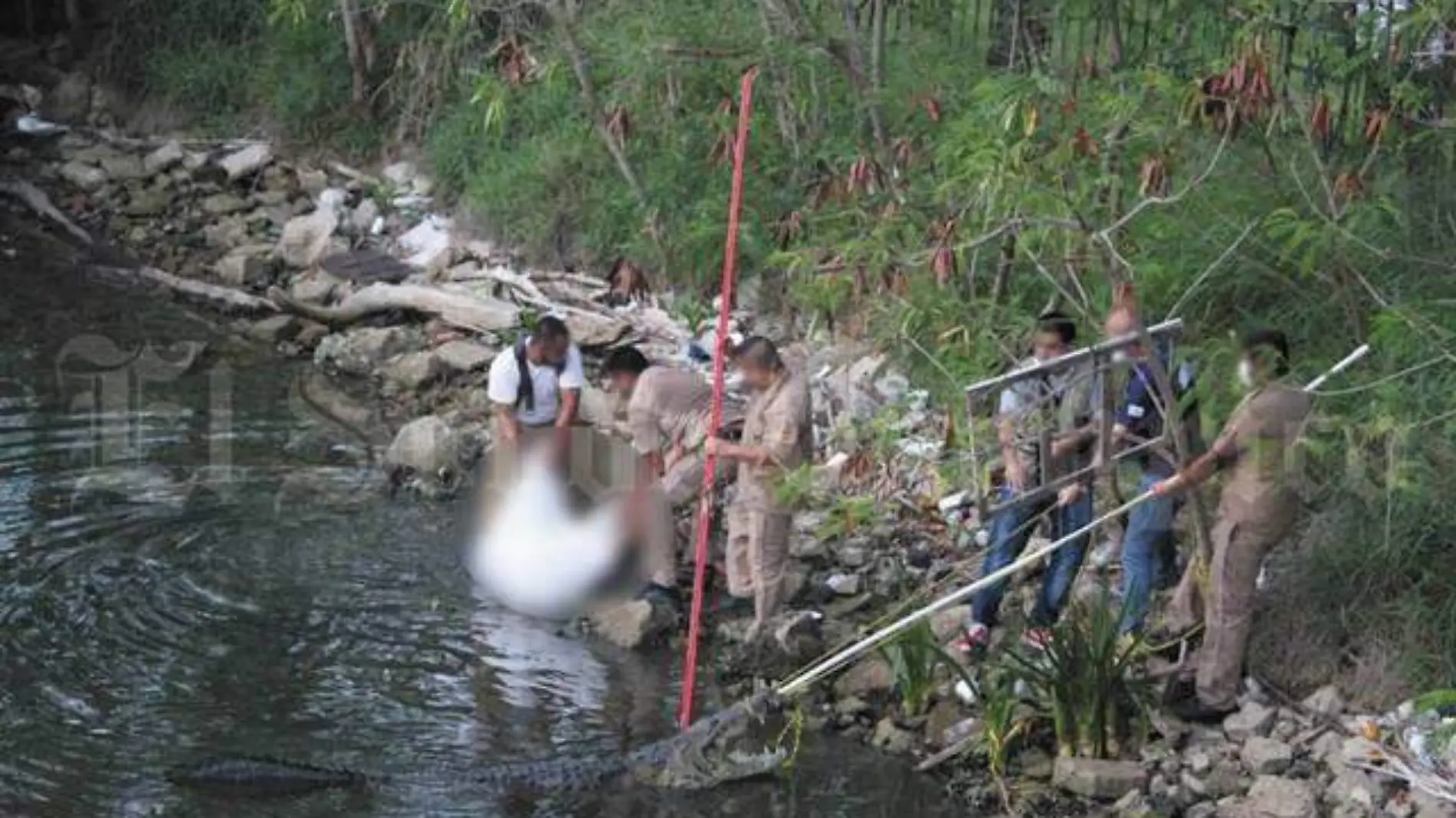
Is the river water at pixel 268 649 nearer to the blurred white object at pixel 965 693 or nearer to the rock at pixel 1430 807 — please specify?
the blurred white object at pixel 965 693

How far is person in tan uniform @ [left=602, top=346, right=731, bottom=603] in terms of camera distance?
11.0 metres

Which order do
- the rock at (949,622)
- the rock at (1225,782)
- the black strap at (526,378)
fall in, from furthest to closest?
the black strap at (526,378) → the rock at (949,622) → the rock at (1225,782)

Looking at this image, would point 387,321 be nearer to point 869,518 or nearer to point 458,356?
point 458,356

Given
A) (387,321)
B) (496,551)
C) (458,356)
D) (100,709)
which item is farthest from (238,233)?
(100,709)

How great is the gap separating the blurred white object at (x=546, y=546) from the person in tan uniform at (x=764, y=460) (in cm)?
72

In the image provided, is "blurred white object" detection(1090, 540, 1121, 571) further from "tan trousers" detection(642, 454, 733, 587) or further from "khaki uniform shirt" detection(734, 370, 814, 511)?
"tan trousers" detection(642, 454, 733, 587)

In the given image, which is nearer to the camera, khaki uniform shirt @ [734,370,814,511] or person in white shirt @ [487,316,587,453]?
khaki uniform shirt @ [734,370,814,511]

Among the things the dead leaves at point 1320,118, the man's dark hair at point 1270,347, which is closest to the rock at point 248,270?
the dead leaves at point 1320,118

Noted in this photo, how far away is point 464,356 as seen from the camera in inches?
614

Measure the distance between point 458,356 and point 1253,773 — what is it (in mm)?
8077

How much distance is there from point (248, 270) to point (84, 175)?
2.95 m

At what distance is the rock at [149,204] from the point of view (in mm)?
19516

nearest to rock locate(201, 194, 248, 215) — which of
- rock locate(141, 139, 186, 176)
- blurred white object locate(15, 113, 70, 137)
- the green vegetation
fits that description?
rock locate(141, 139, 186, 176)

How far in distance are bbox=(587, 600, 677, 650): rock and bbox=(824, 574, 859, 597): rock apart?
0.91m
